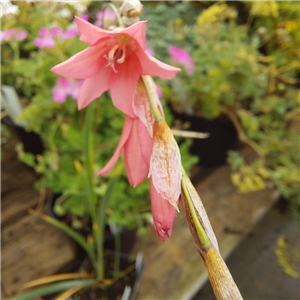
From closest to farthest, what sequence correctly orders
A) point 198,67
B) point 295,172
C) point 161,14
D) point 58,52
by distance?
point 58,52
point 295,172
point 198,67
point 161,14

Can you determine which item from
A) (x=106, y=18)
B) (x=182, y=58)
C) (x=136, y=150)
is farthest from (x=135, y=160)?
(x=182, y=58)

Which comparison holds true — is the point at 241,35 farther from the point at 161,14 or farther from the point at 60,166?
the point at 60,166

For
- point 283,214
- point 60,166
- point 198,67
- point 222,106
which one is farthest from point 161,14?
point 283,214

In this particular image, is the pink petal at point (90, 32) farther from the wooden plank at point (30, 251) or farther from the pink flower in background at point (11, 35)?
the wooden plank at point (30, 251)

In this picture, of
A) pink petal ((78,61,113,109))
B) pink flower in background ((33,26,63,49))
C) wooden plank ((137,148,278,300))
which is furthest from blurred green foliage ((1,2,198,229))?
pink petal ((78,61,113,109))

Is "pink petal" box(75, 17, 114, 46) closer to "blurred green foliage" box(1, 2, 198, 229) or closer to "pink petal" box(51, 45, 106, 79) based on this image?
"pink petal" box(51, 45, 106, 79)
